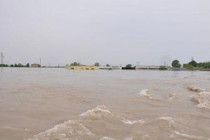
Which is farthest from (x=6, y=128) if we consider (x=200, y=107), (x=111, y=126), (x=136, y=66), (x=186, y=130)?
(x=136, y=66)

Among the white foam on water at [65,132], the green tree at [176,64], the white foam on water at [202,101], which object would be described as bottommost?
the white foam on water at [202,101]

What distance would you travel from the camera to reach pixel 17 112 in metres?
5.76

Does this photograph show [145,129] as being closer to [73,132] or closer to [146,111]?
[73,132]

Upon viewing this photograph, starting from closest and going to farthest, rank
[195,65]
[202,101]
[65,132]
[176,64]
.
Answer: [65,132] → [202,101] → [195,65] → [176,64]

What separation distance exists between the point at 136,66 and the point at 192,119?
456ft

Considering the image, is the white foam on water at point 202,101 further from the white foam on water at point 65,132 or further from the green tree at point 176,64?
the green tree at point 176,64

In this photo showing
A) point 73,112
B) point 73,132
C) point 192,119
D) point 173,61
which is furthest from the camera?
point 173,61

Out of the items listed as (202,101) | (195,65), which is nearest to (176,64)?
(195,65)

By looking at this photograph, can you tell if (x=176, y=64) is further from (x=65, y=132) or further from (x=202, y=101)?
(x=65, y=132)

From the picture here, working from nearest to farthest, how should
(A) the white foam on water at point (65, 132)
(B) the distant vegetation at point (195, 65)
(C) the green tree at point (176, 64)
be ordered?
(A) the white foam on water at point (65, 132) → (B) the distant vegetation at point (195, 65) → (C) the green tree at point (176, 64)

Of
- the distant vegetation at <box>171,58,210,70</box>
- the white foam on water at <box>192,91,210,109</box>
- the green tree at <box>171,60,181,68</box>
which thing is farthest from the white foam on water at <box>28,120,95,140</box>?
the green tree at <box>171,60,181,68</box>

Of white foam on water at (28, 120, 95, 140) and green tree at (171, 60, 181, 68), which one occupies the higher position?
green tree at (171, 60, 181, 68)

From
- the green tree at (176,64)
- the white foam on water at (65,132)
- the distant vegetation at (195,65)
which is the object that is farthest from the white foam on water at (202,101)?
the green tree at (176,64)

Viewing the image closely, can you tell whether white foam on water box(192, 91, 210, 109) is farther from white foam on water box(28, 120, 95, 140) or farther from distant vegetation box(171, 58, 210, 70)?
distant vegetation box(171, 58, 210, 70)
